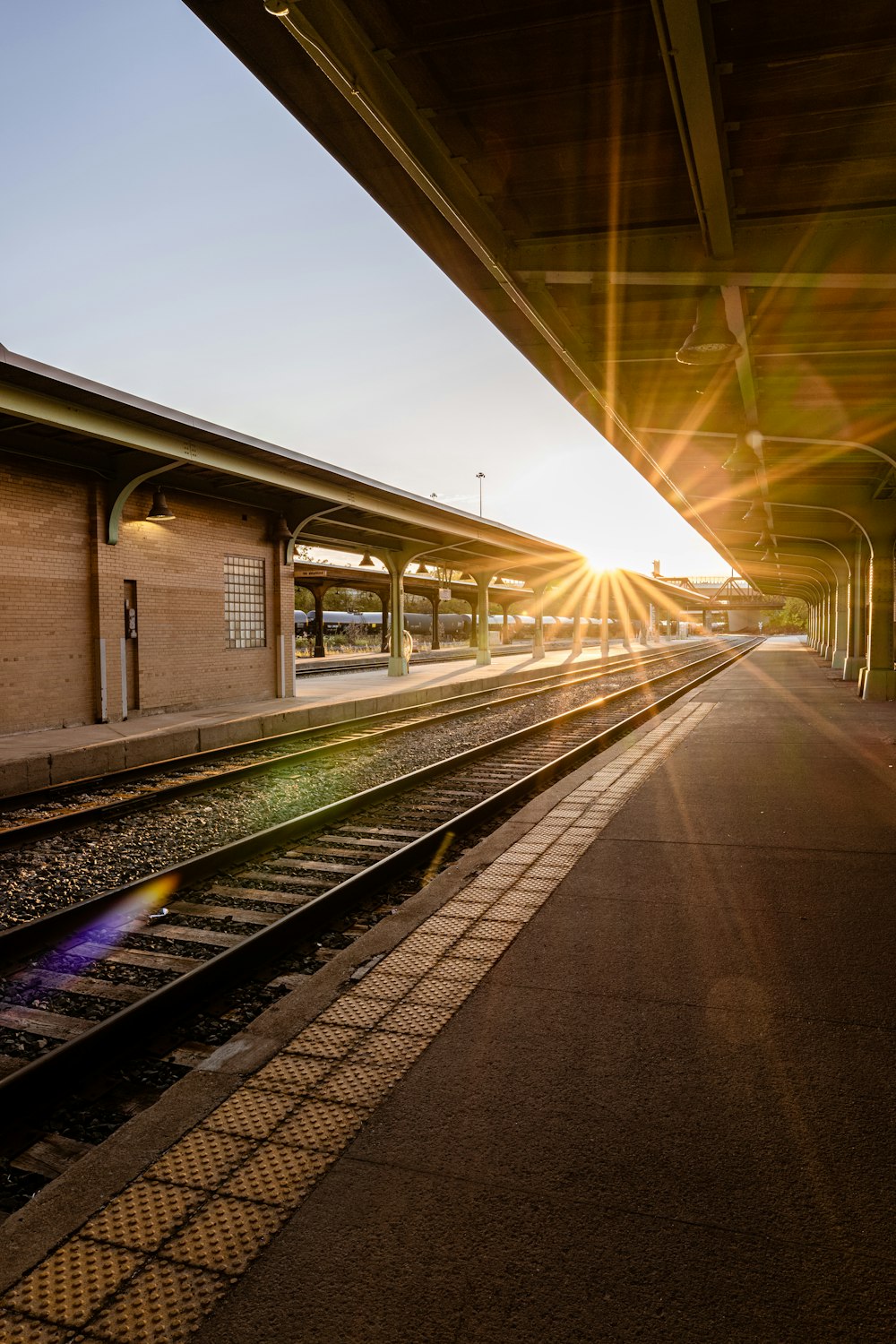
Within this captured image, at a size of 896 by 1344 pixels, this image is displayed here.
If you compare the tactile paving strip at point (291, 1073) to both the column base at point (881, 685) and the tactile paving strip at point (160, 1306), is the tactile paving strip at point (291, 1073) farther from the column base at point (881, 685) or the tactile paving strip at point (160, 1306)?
the column base at point (881, 685)

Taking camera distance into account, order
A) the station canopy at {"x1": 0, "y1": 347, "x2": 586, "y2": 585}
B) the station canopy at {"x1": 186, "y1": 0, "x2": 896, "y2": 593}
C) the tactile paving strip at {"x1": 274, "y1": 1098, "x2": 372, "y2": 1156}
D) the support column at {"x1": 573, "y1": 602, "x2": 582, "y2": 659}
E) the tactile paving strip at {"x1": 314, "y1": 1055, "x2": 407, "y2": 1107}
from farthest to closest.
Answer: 1. the support column at {"x1": 573, "y1": 602, "x2": 582, "y2": 659}
2. the station canopy at {"x1": 0, "y1": 347, "x2": 586, "y2": 585}
3. the station canopy at {"x1": 186, "y1": 0, "x2": 896, "y2": 593}
4. the tactile paving strip at {"x1": 314, "y1": 1055, "x2": 407, "y2": 1107}
5. the tactile paving strip at {"x1": 274, "y1": 1098, "x2": 372, "y2": 1156}

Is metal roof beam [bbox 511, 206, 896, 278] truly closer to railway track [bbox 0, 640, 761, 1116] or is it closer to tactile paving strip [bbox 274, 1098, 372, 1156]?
railway track [bbox 0, 640, 761, 1116]

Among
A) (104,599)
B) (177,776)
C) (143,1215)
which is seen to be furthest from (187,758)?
(143,1215)

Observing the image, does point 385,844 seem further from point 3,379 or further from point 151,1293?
point 3,379

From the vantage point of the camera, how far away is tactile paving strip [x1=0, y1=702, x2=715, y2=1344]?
6.61 ft

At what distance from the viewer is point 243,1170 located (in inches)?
99.0

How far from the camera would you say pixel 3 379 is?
34.4 ft

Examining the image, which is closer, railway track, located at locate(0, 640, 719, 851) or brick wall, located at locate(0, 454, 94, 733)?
railway track, located at locate(0, 640, 719, 851)

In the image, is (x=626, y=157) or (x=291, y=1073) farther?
(x=626, y=157)

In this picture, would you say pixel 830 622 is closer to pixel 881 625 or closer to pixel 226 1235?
pixel 881 625

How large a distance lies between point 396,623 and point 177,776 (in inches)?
684

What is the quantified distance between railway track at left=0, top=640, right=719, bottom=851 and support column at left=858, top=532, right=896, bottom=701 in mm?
8281

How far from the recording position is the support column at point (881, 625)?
1789cm

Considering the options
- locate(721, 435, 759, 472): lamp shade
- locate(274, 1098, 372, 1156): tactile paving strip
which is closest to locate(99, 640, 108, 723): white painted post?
locate(721, 435, 759, 472): lamp shade
